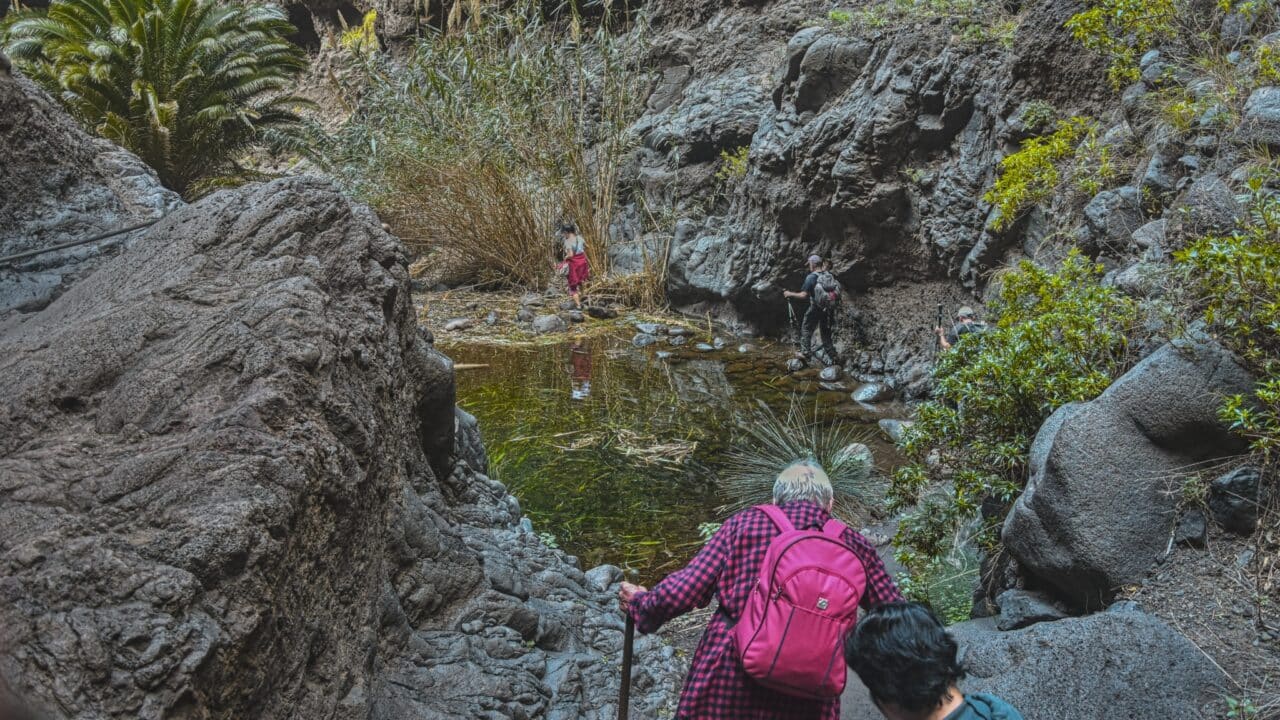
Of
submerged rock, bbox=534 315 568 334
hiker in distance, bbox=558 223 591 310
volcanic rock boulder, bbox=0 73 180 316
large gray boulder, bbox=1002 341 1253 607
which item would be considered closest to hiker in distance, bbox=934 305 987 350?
large gray boulder, bbox=1002 341 1253 607

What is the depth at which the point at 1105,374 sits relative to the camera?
3795 mm

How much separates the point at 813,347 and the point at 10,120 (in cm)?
880

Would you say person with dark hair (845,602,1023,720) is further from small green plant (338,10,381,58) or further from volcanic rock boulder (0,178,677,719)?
small green plant (338,10,381,58)

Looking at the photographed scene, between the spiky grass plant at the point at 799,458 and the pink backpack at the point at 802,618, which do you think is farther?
the spiky grass plant at the point at 799,458

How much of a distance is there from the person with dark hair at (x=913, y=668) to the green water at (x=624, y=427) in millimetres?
3725

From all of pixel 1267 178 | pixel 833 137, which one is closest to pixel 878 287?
pixel 833 137

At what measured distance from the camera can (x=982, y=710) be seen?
1775mm

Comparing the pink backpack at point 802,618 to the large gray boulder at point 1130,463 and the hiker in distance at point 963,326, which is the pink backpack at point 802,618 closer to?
the large gray boulder at point 1130,463

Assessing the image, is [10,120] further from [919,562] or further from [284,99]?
[284,99]

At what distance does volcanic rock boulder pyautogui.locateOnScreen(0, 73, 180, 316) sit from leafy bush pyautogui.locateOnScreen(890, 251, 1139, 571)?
4088 mm

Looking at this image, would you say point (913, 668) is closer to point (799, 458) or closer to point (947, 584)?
point (947, 584)

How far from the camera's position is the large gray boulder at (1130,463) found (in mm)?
3225

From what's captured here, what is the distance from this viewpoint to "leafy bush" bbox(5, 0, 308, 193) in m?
13.8

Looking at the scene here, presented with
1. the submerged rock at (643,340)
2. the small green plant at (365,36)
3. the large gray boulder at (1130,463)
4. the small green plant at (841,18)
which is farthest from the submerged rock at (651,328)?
the large gray boulder at (1130,463)
